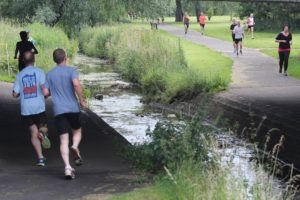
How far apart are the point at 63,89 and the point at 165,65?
16.4 metres

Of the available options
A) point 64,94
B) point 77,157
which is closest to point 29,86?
point 64,94

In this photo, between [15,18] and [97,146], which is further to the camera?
[15,18]

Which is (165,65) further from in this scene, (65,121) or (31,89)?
(65,121)

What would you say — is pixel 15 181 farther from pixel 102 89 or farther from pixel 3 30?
pixel 3 30

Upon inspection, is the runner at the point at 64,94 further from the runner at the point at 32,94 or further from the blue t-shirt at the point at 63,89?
the runner at the point at 32,94

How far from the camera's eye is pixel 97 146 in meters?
12.0

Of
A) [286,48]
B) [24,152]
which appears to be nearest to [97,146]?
[24,152]

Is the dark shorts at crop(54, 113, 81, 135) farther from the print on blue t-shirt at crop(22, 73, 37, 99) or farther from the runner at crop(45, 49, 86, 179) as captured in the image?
the print on blue t-shirt at crop(22, 73, 37, 99)

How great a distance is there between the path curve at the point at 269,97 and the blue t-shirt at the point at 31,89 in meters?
5.60

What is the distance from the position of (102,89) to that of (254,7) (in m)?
30.4

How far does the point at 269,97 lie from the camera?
795 inches

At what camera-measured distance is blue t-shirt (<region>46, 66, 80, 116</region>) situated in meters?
8.89

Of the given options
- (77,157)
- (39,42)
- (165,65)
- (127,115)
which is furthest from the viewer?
(39,42)

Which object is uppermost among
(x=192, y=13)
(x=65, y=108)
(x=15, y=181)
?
(x=65, y=108)
